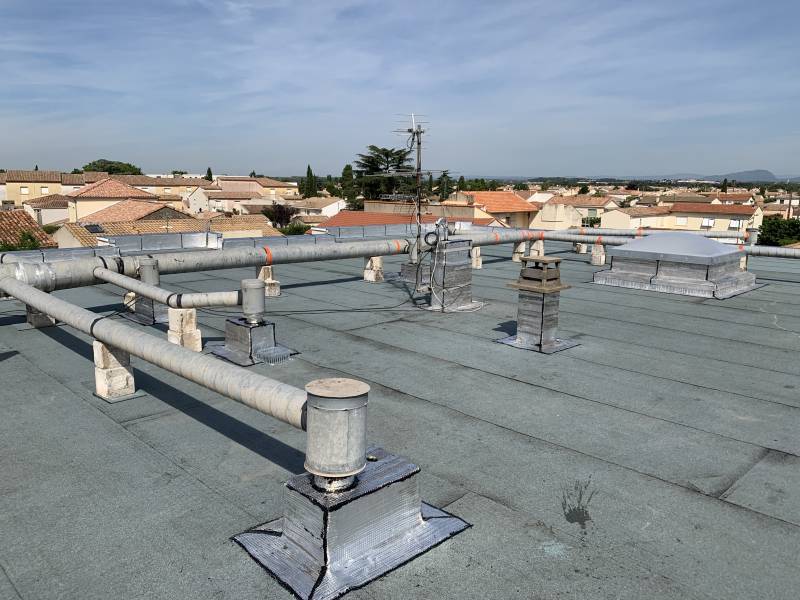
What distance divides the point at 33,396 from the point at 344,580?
7263 millimetres

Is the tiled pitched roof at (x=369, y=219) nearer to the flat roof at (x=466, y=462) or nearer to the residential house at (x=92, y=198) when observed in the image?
the flat roof at (x=466, y=462)

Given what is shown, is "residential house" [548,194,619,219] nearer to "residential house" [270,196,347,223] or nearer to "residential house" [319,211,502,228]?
"residential house" [270,196,347,223]

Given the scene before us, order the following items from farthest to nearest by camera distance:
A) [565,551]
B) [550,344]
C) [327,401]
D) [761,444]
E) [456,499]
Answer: [550,344]
[761,444]
[456,499]
[565,551]
[327,401]

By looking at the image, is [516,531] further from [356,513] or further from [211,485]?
[211,485]

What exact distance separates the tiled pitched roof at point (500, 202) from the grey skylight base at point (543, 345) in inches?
2454

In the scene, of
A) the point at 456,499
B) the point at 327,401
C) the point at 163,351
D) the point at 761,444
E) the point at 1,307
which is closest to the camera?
the point at 327,401

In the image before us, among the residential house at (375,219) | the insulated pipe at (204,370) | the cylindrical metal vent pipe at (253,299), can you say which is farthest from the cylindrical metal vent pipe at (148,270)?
the residential house at (375,219)

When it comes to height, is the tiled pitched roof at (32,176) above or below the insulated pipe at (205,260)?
above

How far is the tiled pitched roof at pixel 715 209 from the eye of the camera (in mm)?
96812

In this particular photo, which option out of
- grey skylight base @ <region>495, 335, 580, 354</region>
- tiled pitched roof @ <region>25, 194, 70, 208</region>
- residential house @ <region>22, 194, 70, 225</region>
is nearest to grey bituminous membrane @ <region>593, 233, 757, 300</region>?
grey skylight base @ <region>495, 335, 580, 354</region>

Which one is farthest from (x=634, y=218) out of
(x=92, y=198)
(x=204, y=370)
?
(x=204, y=370)

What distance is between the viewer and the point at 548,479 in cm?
741

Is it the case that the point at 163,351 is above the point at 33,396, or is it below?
above

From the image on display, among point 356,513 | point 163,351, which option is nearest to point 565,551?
point 356,513
